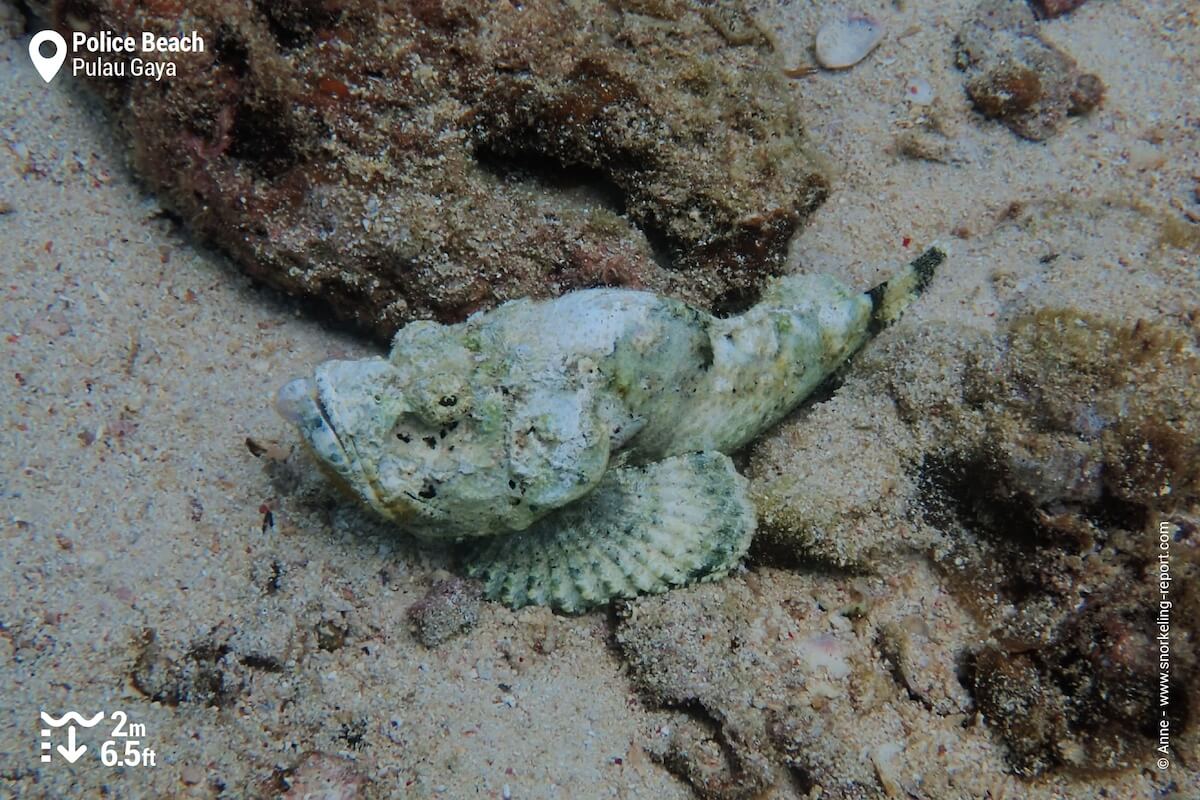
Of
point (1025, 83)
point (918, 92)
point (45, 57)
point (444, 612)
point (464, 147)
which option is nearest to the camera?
point (444, 612)

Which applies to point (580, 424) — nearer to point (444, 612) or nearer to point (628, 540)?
point (628, 540)

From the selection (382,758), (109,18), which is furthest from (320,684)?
(109,18)

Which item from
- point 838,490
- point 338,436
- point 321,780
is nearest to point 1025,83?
point 838,490

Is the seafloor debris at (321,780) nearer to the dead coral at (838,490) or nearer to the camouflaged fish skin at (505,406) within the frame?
the camouflaged fish skin at (505,406)

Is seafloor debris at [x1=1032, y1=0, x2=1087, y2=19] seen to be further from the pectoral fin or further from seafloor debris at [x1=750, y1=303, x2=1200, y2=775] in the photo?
the pectoral fin

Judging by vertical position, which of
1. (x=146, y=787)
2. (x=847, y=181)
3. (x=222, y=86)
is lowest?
(x=146, y=787)

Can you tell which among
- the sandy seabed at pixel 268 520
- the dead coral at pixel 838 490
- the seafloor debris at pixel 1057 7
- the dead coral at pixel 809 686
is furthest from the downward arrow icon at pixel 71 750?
the seafloor debris at pixel 1057 7

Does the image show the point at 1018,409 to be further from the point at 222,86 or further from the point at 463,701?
the point at 222,86
